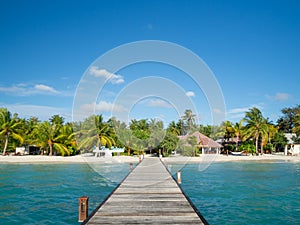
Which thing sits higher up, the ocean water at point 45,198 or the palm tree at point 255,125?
the palm tree at point 255,125

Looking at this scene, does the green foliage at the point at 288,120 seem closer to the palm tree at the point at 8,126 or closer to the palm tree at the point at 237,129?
the palm tree at the point at 237,129

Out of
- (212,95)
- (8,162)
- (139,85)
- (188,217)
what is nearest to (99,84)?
(139,85)

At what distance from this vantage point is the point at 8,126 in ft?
132

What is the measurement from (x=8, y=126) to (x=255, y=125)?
1417 inches

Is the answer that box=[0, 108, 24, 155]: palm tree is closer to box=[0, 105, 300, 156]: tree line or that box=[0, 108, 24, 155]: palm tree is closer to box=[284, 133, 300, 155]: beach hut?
box=[0, 105, 300, 156]: tree line

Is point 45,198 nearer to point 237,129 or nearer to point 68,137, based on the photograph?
point 68,137

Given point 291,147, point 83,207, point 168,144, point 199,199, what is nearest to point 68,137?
point 168,144

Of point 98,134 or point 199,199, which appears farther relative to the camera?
point 98,134

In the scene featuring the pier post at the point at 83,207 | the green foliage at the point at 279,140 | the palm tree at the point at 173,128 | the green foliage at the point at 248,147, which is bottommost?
the pier post at the point at 83,207

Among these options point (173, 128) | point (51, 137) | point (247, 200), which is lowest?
point (247, 200)

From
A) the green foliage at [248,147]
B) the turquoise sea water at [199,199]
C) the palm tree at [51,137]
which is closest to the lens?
the turquoise sea water at [199,199]

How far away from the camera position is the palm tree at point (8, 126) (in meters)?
40.2

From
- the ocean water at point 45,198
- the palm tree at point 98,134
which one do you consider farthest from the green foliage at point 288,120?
the ocean water at point 45,198

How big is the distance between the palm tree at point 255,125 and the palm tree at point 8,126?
33516 millimetres
